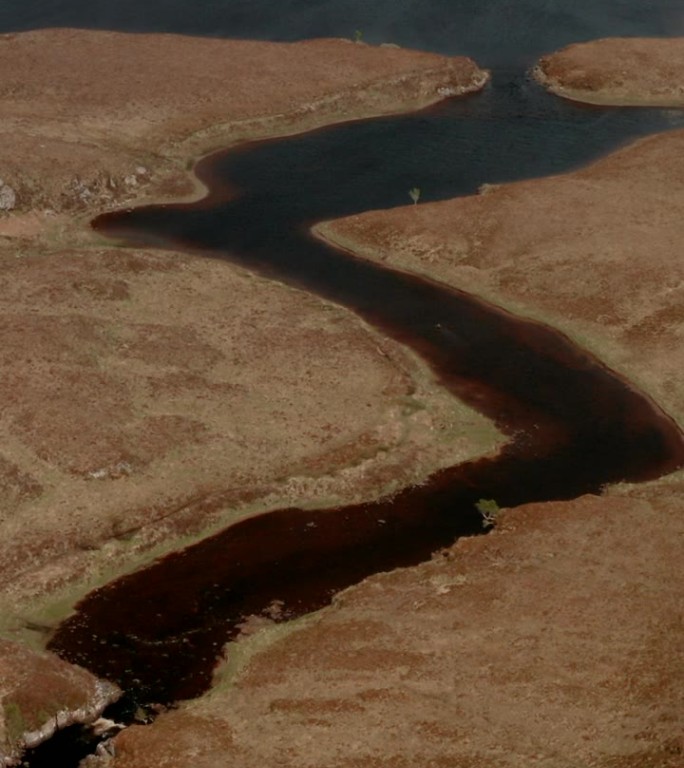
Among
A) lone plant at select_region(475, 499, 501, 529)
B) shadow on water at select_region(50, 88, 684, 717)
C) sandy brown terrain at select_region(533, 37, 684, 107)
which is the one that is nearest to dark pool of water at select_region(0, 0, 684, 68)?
sandy brown terrain at select_region(533, 37, 684, 107)

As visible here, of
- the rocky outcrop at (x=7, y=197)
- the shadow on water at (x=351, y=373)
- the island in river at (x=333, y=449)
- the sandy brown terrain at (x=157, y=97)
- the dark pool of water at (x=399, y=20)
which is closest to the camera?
the island in river at (x=333, y=449)

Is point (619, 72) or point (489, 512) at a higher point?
point (619, 72)

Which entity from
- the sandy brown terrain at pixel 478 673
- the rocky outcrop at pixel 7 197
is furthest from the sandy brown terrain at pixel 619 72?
the sandy brown terrain at pixel 478 673

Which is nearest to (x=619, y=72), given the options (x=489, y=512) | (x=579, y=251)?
(x=579, y=251)

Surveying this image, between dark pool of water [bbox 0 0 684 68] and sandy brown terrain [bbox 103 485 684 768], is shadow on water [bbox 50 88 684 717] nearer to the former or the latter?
sandy brown terrain [bbox 103 485 684 768]

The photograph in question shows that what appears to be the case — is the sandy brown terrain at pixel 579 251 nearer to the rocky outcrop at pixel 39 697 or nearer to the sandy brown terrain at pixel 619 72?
the sandy brown terrain at pixel 619 72

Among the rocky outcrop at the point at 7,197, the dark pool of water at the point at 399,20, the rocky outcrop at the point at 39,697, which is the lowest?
the rocky outcrop at the point at 39,697

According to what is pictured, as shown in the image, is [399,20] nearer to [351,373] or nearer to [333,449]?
[351,373]
